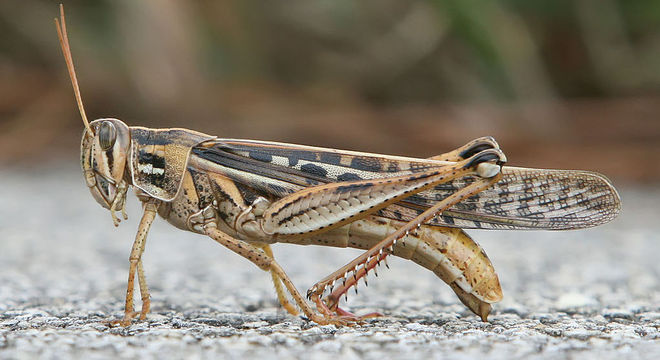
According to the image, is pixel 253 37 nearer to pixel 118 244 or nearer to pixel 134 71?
pixel 134 71

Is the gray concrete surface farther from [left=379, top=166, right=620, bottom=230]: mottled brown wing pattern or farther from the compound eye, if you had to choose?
the compound eye

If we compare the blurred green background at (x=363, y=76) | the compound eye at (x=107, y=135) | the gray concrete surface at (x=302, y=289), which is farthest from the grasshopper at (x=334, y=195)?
the blurred green background at (x=363, y=76)

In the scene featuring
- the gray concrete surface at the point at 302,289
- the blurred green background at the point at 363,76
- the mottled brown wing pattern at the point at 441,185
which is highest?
the blurred green background at the point at 363,76

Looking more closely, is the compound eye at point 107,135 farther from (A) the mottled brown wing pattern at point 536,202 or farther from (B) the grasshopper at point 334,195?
(A) the mottled brown wing pattern at point 536,202

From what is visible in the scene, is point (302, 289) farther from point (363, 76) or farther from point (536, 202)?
point (363, 76)

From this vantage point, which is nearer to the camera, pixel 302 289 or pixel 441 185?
pixel 441 185

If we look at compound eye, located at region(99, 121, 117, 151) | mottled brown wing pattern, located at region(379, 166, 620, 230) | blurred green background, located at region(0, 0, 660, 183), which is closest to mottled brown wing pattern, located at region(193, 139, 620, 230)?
mottled brown wing pattern, located at region(379, 166, 620, 230)

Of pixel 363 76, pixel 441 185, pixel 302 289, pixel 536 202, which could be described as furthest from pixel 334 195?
pixel 363 76
